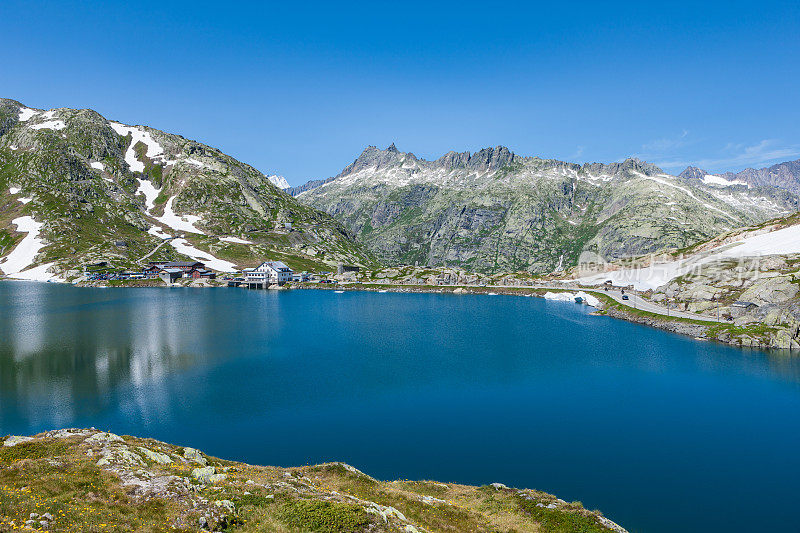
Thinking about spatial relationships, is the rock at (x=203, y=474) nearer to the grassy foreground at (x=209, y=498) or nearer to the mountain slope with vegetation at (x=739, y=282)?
the grassy foreground at (x=209, y=498)

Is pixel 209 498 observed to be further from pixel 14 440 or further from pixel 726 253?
pixel 726 253

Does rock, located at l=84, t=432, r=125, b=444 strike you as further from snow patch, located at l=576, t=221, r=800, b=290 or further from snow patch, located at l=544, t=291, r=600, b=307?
snow patch, located at l=576, t=221, r=800, b=290

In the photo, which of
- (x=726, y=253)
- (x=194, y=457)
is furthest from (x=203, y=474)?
(x=726, y=253)

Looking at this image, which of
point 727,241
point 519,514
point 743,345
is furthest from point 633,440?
point 727,241

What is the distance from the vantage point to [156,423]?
46.5m

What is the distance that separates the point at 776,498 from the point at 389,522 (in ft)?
121

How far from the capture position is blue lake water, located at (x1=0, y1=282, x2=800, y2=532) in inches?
1489

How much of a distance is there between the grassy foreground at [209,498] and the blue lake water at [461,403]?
8636mm

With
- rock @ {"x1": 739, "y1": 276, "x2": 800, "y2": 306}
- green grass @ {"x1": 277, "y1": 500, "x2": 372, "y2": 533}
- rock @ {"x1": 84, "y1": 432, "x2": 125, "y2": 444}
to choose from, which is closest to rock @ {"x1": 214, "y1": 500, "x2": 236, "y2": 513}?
green grass @ {"x1": 277, "y1": 500, "x2": 372, "y2": 533}

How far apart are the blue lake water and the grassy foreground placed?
864 centimetres

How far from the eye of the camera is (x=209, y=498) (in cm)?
2050

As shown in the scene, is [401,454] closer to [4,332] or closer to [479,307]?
[4,332]

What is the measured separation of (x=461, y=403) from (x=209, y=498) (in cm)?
3943

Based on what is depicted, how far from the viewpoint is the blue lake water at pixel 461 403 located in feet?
124
